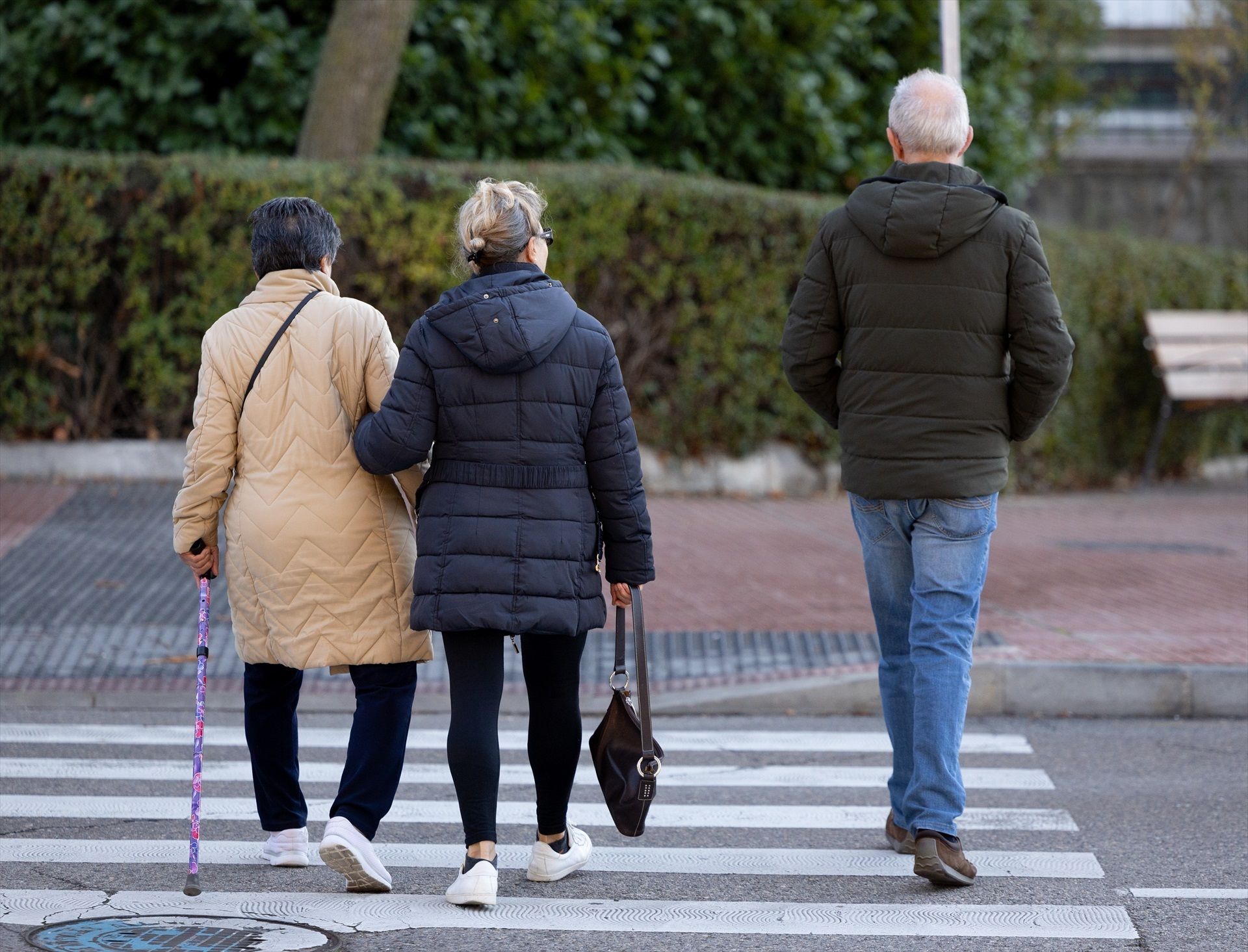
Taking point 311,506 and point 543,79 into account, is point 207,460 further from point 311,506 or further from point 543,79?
point 543,79

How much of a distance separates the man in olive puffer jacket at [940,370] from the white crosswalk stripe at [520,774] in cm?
126

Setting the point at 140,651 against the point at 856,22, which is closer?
the point at 140,651

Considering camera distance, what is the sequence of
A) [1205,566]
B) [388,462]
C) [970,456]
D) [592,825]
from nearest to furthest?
[388,462]
[970,456]
[592,825]
[1205,566]

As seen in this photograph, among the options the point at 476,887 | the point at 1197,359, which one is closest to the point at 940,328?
the point at 476,887

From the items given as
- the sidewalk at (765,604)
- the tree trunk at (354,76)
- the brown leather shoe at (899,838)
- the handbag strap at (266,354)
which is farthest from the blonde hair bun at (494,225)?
the tree trunk at (354,76)

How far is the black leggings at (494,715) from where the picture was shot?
13.4 ft

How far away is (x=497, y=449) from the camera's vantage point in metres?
4.04

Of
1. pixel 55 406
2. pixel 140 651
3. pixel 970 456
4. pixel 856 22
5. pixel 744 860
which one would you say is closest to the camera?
pixel 970 456

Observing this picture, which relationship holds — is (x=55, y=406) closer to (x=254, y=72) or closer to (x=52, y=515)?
(x=52, y=515)

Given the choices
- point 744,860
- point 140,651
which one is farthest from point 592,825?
point 140,651

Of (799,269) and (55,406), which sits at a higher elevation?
(799,269)

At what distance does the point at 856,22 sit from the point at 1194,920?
1173 cm

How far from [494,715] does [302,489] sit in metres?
0.76

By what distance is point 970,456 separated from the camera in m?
4.35
